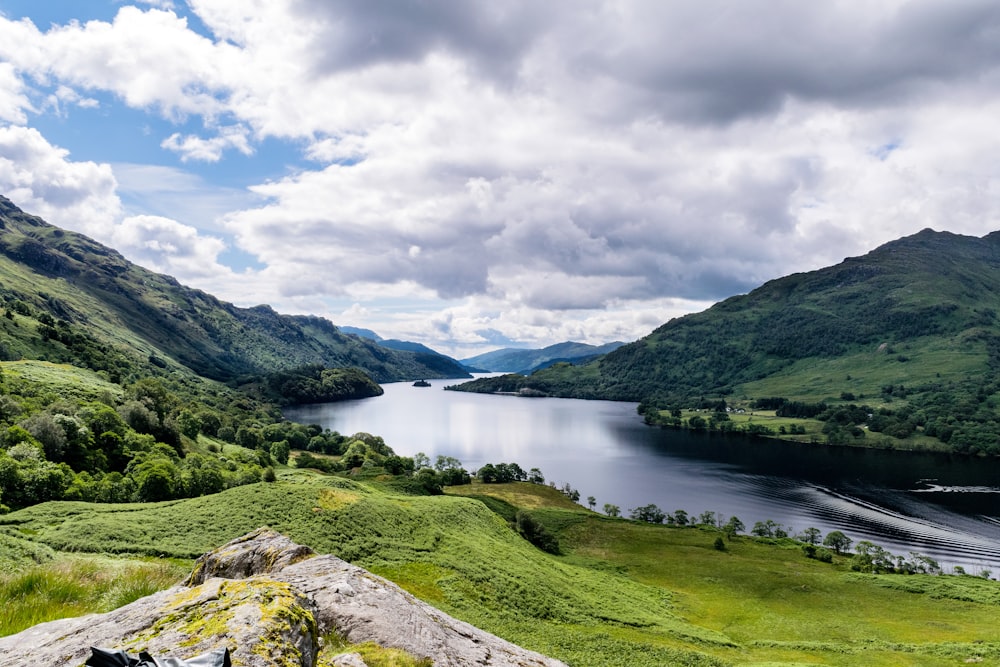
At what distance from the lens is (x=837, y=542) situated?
98.3 metres

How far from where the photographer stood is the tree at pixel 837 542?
9819 centimetres

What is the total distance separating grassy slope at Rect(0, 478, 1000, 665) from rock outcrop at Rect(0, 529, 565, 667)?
18535 millimetres

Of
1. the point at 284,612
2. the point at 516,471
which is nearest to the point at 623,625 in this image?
the point at 284,612

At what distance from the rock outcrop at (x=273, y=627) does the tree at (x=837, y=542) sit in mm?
110320

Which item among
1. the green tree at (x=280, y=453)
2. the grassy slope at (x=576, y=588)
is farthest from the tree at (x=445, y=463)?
the grassy slope at (x=576, y=588)

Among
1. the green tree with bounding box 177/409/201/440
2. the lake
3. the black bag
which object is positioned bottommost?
the lake

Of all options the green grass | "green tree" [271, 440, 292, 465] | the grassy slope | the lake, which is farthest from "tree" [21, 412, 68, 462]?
the lake

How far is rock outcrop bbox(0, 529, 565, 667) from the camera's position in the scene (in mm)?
7332

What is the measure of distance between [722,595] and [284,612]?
72.3m

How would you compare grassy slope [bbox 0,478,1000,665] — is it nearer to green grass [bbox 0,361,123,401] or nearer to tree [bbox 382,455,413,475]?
tree [bbox 382,455,413,475]

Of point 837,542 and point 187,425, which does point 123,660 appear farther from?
point 187,425

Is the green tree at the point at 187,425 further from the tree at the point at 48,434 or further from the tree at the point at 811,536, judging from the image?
the tree at the point at 811,536

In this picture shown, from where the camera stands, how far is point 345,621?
1129 cm

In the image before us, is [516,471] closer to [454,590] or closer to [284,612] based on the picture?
[454,590]
